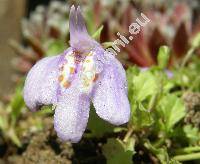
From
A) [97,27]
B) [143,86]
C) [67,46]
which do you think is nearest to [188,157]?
[143,86]

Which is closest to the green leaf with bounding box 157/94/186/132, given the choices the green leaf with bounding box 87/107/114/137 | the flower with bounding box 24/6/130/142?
the green leaf with bounding box 87/107/114/137

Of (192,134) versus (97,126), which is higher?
(97,126)

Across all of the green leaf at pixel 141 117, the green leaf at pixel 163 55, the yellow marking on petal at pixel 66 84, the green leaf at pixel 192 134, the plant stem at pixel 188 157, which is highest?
the yellow marking on petal at pixel 66 84

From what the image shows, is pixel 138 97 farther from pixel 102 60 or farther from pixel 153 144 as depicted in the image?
pixel 102 60

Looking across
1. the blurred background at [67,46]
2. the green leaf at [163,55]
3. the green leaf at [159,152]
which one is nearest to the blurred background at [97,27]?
the blurred background at [67,46]

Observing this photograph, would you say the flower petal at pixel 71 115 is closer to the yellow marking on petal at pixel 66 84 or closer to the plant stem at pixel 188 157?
the yellow marking on petal at pixel 66 84

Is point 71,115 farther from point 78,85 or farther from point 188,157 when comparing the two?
point 188,157
